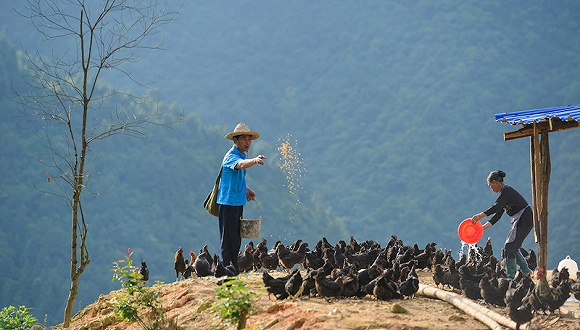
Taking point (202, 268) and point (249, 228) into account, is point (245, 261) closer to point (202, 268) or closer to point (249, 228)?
point (202, 268)

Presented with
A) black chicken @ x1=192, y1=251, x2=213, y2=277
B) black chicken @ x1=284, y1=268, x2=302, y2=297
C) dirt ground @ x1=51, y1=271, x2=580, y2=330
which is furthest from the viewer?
black chicken @ x1=192, y1=251, x2=213, y2=277

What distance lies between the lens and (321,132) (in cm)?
8875

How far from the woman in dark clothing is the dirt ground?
3.08 feet

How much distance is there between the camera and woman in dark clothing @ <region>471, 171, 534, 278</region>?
1153 cm

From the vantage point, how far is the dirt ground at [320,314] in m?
8.08

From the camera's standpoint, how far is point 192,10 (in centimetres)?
10244

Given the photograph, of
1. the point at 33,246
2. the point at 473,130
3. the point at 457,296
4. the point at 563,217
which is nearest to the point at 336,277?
the point at 457,296

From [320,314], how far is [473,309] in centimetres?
209

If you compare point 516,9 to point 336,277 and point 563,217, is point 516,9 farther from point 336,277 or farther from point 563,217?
point 336,277

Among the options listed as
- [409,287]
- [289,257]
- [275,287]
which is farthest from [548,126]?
[275,287]

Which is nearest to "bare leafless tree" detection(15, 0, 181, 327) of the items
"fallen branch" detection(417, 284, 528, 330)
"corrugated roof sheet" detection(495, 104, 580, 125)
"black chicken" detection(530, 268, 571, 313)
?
"fallen branch" detection(417, 284, 528, 330)

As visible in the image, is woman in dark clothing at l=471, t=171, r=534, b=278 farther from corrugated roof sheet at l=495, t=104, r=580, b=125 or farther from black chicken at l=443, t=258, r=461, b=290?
corrugated roof sheet at l=495, t=104, r=580, b=125

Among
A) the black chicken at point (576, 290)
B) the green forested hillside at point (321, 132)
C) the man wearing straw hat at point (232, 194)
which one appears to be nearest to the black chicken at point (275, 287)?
the man wearing straw hat at point (232, 194)

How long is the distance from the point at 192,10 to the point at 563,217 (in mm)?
53551
